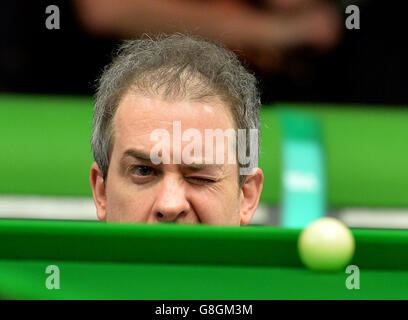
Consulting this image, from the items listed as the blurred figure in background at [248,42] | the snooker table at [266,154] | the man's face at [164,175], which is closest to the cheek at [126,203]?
the man's face at [164,175]

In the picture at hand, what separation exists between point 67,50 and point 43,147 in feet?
4.00

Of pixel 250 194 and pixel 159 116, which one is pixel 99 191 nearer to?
pixel 159 116

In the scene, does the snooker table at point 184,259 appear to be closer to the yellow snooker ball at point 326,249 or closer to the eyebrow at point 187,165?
the yellow snooker ball at point 326,249

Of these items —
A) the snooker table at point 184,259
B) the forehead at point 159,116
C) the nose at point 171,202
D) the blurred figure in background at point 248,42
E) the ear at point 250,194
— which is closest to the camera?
the snooker table at point 184,259

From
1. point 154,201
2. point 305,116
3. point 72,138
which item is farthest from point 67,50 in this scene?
point 154,201

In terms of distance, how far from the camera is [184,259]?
134 cm

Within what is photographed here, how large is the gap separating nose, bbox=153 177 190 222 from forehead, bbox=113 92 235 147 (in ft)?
0.39

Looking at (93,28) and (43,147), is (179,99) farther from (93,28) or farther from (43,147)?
(93,28)

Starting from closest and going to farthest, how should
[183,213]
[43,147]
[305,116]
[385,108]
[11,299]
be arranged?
[11,299] < [183,213] < [43,147] < [305,116] < [385,108]

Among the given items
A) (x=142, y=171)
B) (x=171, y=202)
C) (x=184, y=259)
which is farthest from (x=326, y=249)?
(x=142, y=171)

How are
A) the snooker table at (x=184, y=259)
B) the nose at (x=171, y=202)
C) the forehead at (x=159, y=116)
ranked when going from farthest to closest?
the forehead at (x=159, y=116), the nose at (x=171, y=202), the snooker table at (x=184, y=259)

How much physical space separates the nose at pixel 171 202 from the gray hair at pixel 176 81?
206 millimetres

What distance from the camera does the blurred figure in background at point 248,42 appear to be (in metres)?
4.26
